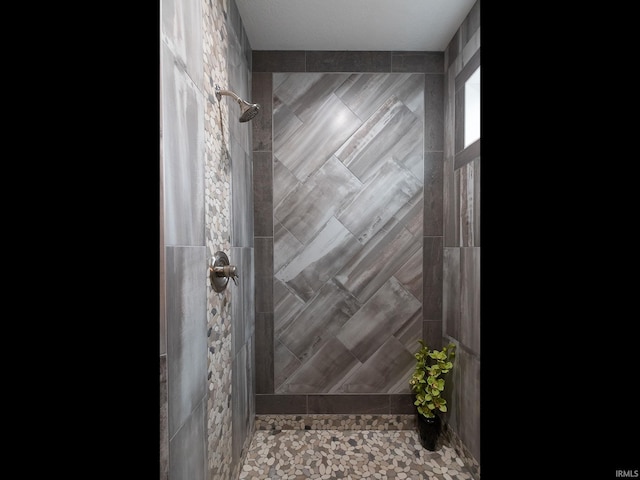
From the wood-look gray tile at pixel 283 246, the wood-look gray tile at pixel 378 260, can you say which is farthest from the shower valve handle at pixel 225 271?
the wood-look gray tile at pixel 378 260

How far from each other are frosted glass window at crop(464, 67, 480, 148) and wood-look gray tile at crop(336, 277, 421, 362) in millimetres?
926

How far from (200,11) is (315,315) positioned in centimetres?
169

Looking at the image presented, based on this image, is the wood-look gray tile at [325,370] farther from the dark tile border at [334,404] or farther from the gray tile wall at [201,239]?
the gray tile wall at [201,239]

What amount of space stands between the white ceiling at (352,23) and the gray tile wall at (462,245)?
0.46 ft

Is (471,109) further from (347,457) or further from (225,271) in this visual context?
(347,457)

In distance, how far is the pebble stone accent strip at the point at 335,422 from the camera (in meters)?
2.40

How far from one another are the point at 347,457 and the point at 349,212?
1.37 m

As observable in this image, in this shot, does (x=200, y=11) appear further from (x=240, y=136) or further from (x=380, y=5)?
(x=380, y=5)

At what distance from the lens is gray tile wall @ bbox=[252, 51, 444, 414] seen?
7.80ft

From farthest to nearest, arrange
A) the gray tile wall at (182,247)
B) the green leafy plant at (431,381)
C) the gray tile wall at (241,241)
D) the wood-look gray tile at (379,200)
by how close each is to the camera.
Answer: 1. the wood-look gray tile at (379,200)
2. the green leafy plant at (431,381)
3. the gray tile wall at (241,241)
4. the gray tile wall at (182,247)

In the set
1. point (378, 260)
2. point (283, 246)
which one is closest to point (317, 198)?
point (283, 246)

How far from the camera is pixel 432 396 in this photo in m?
2.16

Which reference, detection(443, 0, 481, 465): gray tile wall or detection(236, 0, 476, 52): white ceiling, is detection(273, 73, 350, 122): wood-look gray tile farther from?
detection(443, 0, 481, 465): gray tile wall

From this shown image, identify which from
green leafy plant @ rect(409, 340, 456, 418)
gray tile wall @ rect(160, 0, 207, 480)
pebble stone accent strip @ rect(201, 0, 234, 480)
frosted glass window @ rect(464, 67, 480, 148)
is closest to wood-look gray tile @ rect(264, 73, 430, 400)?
green leafy plant @ rect(409, 340, 456, 418)
